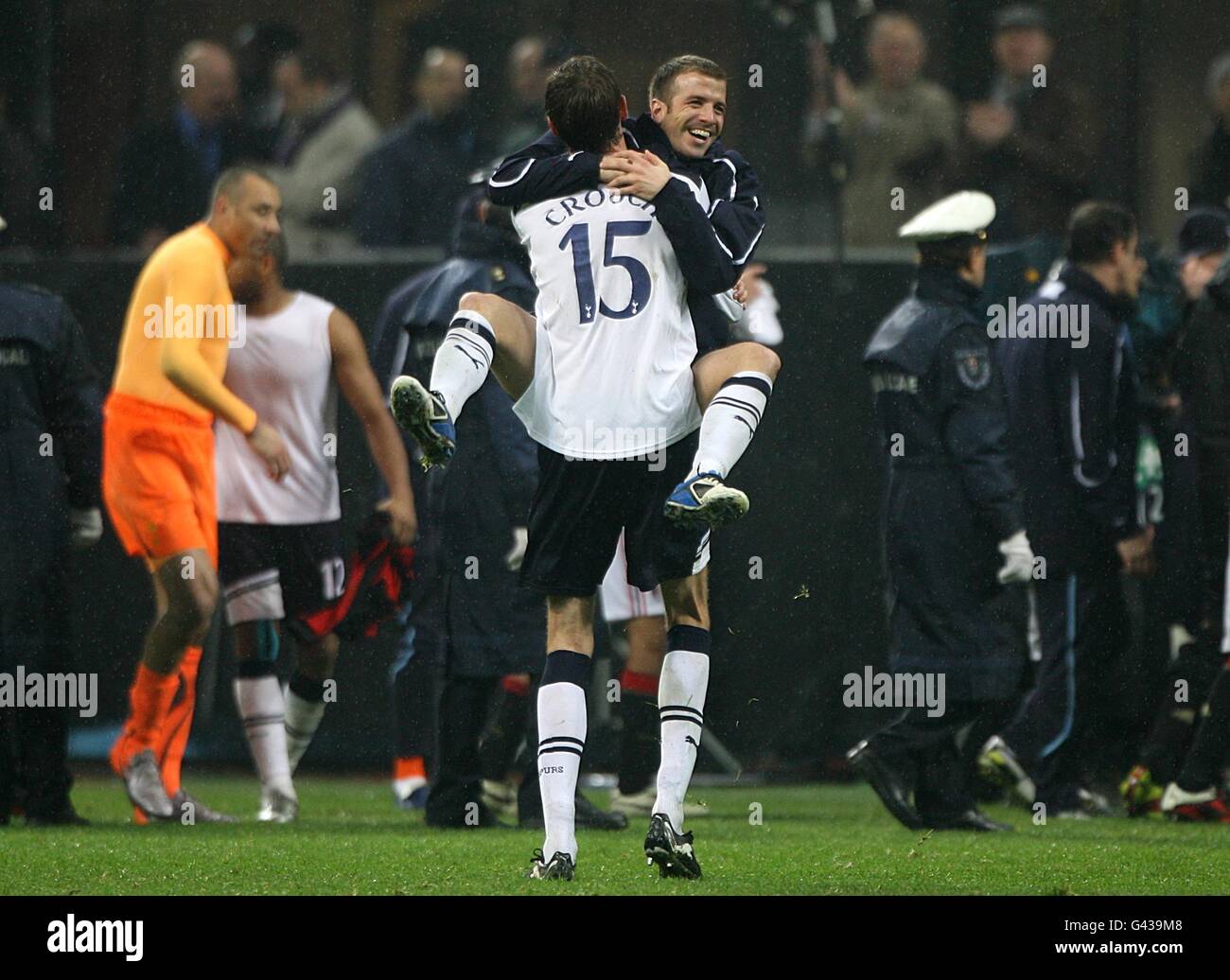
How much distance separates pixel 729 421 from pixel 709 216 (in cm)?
58

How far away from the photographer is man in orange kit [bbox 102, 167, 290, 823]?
805 centimetres

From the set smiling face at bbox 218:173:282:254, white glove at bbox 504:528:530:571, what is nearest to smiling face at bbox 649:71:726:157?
white glove at bbox 504:528:530:571

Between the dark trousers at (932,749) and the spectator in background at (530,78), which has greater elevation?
the spectator in background at (530,78)

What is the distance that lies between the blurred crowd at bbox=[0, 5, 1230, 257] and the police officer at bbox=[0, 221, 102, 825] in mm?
2494

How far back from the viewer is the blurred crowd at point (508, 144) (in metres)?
10.7

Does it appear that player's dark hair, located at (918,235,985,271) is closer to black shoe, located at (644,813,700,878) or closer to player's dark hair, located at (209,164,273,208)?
player's dark hair, located at (209,164,273,208)

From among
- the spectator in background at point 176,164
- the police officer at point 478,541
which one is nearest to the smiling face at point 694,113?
the police officer at point 478,541

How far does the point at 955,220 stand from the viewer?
811 cm

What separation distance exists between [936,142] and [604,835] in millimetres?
5089

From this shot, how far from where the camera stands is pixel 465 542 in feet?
26.5

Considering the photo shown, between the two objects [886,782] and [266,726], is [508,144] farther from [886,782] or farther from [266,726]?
[886,782]

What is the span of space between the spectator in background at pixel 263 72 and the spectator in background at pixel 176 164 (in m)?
0.38

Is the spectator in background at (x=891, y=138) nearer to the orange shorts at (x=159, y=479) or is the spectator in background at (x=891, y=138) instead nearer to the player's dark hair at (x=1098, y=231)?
the player's dark hair at (x=1098, y=231)
